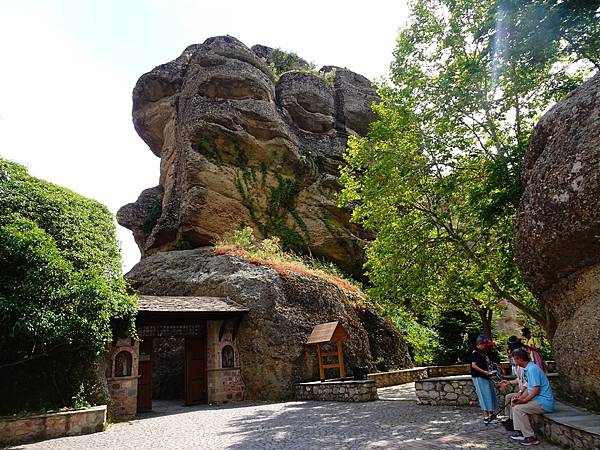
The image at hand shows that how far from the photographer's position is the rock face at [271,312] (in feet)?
43.3

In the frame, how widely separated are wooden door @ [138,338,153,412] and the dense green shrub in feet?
9.44

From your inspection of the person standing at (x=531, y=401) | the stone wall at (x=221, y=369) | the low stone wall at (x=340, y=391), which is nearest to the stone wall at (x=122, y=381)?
the stone wall at (x=221, y=369)

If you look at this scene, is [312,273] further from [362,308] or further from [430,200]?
[430,200]

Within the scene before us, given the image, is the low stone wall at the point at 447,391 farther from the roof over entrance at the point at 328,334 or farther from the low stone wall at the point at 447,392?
the roof over entrance at the point at 328,334

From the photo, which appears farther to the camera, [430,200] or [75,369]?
[430,200]

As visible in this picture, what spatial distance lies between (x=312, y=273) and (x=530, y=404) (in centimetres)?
1073

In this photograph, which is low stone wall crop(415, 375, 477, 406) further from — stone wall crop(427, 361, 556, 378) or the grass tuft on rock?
stone wall crop(427, 361, 556, 378)

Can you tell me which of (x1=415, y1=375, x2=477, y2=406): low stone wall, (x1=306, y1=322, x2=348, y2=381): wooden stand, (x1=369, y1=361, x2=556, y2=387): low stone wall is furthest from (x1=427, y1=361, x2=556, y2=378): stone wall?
(x1=415, y1=375, x2=477, y2=406): low stone wall

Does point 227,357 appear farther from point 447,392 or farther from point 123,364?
point 447,392

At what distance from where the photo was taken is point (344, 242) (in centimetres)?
2356

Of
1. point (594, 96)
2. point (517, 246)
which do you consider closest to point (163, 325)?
point (517, 246)

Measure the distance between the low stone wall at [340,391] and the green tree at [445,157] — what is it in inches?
100

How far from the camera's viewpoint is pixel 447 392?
31.2ft

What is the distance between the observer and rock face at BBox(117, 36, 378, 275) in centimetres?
2106
